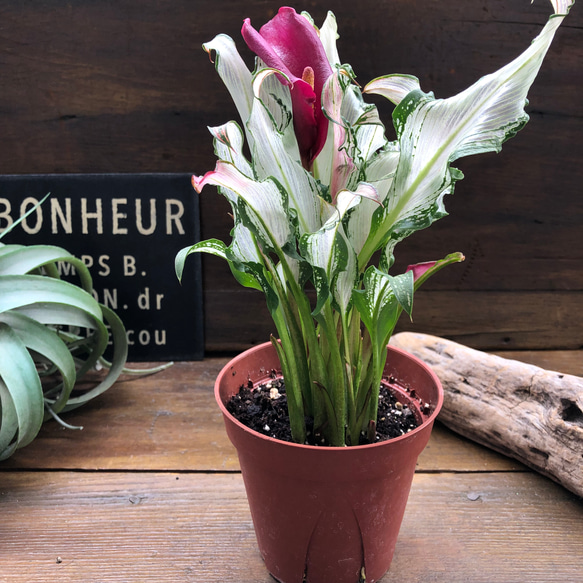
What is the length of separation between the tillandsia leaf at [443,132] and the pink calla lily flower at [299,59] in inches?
2.0

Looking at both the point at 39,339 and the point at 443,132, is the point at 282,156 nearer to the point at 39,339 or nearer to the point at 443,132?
the point at 443,132

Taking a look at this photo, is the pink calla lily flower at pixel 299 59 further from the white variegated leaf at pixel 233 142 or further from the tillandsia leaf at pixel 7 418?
the tillandsia leaf at pixel 7 418

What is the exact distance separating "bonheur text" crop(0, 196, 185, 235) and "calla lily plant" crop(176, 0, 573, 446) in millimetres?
359

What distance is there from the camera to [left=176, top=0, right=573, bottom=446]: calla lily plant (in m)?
0.30

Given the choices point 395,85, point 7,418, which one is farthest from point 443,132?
point 7,418

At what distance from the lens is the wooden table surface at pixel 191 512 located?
1.43 ft

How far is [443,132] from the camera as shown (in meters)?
0.32

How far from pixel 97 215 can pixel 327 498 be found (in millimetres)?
505

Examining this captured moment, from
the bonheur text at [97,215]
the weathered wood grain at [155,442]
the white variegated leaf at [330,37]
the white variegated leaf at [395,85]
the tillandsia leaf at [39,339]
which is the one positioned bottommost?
the weathered wood grain at [155,442]

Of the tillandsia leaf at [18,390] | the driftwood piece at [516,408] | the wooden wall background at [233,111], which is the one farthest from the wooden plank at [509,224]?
the tillandsia leaf at [18,390]

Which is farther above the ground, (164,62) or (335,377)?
(164,62)

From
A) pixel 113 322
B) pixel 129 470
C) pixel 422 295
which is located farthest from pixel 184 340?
pixel 422 295

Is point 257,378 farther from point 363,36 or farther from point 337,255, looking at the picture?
point 363,36

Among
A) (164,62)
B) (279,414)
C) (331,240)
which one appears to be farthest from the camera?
(164,62)
